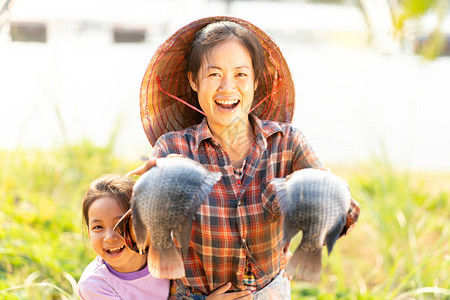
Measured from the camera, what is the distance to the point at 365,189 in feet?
15.3

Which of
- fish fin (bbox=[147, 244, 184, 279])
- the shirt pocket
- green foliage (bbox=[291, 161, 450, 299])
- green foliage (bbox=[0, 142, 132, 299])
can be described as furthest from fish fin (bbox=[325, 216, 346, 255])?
green foliage (bbox=[291, 161, 450, 299])

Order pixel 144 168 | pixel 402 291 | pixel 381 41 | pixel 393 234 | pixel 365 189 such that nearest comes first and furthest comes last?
pixel 144 168 < pixel 402 291 < pixel 393 234 < pixel 381 41 < pixel 365 189

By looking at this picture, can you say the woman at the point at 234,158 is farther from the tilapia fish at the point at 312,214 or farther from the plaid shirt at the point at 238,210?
the tilapia fish at the point at 312,214

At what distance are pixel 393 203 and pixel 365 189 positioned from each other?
86 cm

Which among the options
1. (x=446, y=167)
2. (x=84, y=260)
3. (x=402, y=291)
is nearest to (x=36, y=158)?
(x=84, y=260)

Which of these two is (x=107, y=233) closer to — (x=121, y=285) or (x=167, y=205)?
(x=121, y=285)

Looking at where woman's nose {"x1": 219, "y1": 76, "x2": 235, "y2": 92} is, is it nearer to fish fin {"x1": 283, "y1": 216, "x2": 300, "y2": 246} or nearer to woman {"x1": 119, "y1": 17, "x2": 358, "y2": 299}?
woman {"x1": 119, "y1": 17, "x2": 358, "y2": 299}

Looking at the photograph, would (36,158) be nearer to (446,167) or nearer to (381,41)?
(381,41)

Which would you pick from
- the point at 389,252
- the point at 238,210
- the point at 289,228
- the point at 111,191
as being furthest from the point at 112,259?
the point at 389,252

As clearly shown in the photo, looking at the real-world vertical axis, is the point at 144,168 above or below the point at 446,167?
above

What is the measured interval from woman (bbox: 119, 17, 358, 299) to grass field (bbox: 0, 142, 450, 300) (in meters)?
0.89

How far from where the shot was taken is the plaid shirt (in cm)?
192

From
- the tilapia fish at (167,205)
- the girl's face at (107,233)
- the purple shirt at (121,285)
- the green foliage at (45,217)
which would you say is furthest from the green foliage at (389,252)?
the tilapia fish at (167,205)

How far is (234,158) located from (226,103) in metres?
0.22
